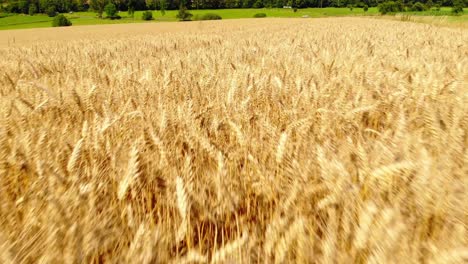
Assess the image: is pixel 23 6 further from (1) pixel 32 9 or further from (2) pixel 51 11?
(2) pixel 51 11

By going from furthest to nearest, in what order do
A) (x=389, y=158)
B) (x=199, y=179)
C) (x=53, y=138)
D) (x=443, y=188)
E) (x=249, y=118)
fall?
(x=249, y=118) → (x=53, y=138) → (x=199, y=179) → (x=389, y=158) → (x=443, y=188)

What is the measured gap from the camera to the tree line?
58.6 m

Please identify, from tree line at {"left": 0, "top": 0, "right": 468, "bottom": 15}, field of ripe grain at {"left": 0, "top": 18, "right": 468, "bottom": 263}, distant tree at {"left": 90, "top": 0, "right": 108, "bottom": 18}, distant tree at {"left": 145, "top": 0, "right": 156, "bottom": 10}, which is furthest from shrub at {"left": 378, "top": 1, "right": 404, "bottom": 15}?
field of ripe grain at {"left": 0, "top": 18, "right": 468, "bottom": 263}

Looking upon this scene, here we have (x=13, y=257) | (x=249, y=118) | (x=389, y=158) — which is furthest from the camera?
(x=249, y=118)

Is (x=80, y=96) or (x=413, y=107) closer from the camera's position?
(x=413, y=107)

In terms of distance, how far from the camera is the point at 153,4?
6725 cm

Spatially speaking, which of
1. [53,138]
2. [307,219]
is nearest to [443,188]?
[307,219]

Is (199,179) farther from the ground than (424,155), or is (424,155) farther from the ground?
(424,155)

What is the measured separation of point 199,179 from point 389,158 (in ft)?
1.97

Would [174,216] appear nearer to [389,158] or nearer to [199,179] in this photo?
[199,179]

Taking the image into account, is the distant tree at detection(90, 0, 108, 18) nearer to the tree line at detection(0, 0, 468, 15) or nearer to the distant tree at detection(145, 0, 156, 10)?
the tree line at detection(0, 0, 468, 15)

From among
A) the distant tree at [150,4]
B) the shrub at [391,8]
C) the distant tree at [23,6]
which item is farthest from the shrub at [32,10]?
the shrub at [391,8]

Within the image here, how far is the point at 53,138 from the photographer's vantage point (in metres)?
1.30

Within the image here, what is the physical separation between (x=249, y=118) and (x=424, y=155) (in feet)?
2.61
